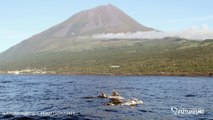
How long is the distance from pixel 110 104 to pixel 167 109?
30.5ft

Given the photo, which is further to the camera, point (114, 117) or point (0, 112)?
point (0, 112)

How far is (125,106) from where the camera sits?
5284 centimetres

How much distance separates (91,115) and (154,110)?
996 centimetres

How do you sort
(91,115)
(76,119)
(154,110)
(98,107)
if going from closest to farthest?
1. (76,119)
2. (91,115)
3. (154,110)
4. (98,107)

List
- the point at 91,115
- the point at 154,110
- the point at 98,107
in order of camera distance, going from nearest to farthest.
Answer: the point at 91,115, the point at 154,110, the point at 98,107

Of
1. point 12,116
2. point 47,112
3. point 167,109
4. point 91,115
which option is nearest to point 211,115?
point 167,109

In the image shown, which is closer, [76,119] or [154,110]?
[76,119]

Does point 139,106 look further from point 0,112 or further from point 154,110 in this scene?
point 0,112

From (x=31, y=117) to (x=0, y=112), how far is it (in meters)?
7.26

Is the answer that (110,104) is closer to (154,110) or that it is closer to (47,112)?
(154,110)

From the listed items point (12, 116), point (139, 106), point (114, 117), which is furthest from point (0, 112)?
point (139, 106)

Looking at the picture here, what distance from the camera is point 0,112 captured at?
4684 cm

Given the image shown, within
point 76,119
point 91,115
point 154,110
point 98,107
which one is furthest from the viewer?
point 98,107

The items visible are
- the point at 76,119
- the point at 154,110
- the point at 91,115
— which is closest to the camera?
the point at 76,119
